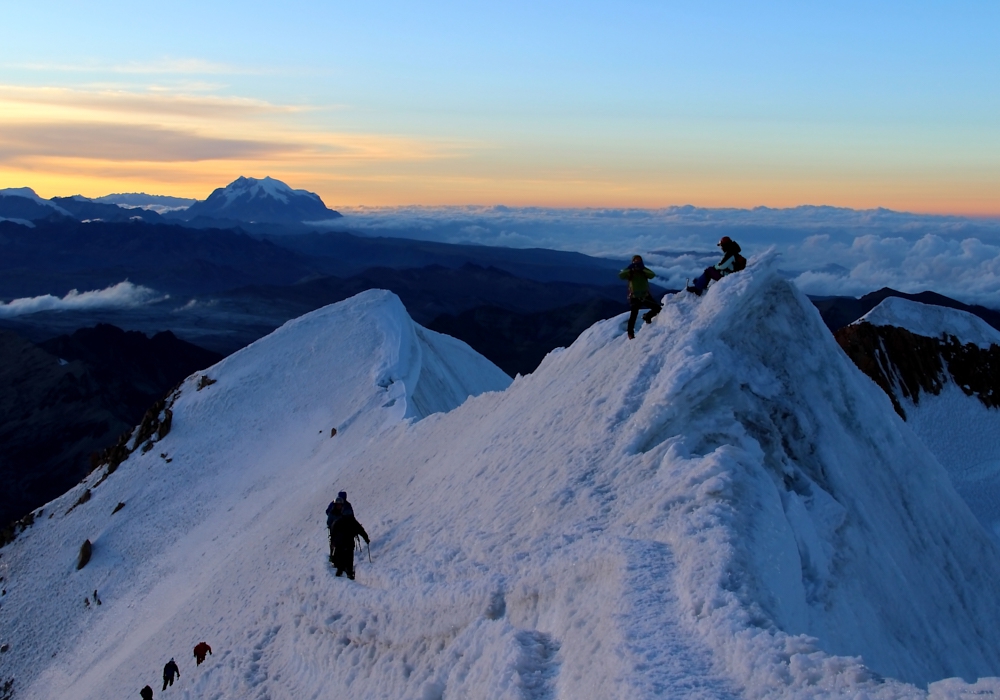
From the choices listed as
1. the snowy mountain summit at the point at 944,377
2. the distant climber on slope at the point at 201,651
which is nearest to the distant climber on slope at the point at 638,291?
the distant climber on slope at the point at 201,651

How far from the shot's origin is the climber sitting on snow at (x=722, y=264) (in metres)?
18.3

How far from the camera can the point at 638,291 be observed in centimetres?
1894

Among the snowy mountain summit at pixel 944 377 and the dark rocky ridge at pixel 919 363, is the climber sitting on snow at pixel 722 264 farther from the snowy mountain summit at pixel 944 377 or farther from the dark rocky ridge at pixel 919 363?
the dark rocky ridge at pixel 919 363

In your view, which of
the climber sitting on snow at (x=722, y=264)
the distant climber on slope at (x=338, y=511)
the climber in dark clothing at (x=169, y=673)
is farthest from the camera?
the climber in dark clothing at (x=169, y=673)

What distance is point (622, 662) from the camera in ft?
32.0

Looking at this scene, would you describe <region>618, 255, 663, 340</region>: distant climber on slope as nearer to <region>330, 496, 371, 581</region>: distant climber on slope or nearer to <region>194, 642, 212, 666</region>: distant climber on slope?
<region>330, 496, 371, 581</region>: distant climber on slope

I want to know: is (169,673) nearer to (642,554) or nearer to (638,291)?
(642,554)

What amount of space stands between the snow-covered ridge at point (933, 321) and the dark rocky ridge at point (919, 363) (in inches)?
30.6

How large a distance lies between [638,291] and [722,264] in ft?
6.43

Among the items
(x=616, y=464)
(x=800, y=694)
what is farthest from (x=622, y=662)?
(x=616, y=464)

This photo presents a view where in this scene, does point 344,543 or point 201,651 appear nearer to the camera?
point 344,543

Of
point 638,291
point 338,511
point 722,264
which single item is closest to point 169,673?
point 338,511

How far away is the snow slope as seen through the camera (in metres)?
40.5

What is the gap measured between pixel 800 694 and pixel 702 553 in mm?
3492
